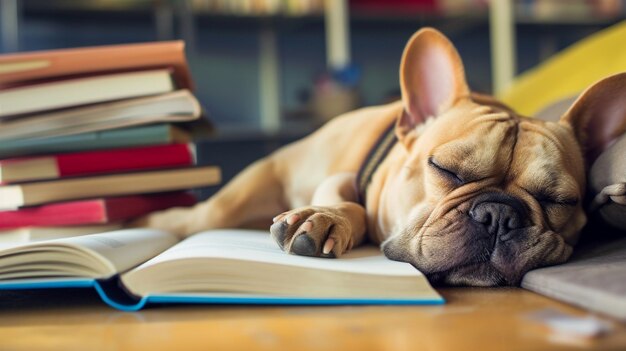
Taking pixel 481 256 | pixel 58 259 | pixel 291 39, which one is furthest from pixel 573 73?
pixel 291 39

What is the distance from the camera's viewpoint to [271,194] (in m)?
1.51

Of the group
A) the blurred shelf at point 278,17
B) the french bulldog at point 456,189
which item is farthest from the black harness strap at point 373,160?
the blurred shelf at point 278,17

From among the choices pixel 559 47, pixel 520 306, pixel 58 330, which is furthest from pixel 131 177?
pixel 559 47

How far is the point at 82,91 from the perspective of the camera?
122cm

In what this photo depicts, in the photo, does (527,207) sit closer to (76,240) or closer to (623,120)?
(623,120)

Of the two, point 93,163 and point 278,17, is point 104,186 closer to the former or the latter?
point 93,163

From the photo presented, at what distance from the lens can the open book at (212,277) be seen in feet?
2.29

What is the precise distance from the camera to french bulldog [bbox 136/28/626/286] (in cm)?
86

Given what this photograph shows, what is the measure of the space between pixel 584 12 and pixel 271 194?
296 cm

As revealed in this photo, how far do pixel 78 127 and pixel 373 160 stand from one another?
56 centimetres

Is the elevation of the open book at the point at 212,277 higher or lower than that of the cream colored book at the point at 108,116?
lower

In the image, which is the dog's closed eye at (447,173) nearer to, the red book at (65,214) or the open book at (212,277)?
the open book at (212,277)

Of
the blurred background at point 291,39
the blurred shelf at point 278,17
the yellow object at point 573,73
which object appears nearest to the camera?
the yellow object at point 573,73

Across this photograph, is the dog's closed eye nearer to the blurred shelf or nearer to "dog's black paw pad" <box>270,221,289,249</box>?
"dog's black paw pad" <box>270,221,289,249</box>
